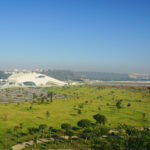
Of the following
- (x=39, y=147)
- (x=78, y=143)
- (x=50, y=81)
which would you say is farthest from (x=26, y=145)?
(x=50, y=81)

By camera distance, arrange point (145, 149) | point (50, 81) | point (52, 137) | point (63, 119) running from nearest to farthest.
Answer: point (145, 149) → point (52, 137) → point (63, 119) → point (50, 81)

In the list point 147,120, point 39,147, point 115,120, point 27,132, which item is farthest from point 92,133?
point 147,120

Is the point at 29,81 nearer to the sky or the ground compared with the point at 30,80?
nearer to the ground

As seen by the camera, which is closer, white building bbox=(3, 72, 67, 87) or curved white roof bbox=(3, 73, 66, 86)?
white building bbox=(3, 72, 67, 87)

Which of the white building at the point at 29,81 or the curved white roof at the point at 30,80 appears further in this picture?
the curved white roof at the point at 30,80

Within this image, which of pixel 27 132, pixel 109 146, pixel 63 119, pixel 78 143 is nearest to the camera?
pixel 109 146

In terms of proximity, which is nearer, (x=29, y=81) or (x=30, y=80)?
(x=29, y=81)

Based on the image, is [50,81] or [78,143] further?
[50,81]

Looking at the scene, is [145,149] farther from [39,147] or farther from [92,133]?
[39,147]

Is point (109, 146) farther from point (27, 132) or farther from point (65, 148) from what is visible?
point (27, 132)
